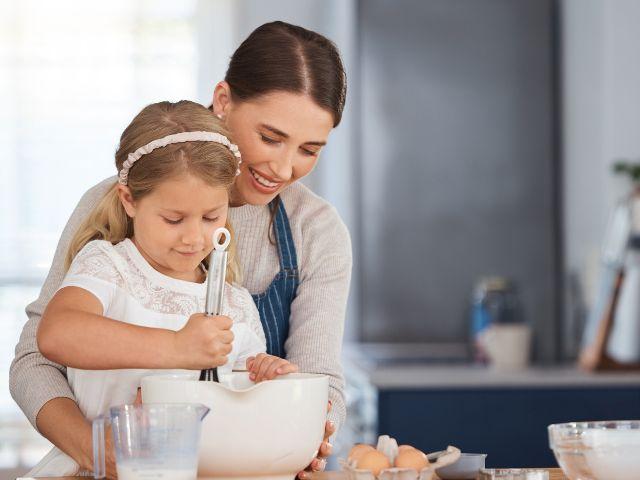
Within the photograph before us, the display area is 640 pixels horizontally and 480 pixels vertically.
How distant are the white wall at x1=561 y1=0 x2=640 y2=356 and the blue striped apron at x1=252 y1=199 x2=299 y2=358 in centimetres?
230

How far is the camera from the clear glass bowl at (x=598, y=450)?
3.89ft

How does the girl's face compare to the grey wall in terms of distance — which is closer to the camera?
the girl's face

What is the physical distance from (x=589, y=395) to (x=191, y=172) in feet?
6.92

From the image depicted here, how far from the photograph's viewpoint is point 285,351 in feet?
5.98

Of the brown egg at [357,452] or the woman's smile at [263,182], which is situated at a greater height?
the woman's smile at [263,182]

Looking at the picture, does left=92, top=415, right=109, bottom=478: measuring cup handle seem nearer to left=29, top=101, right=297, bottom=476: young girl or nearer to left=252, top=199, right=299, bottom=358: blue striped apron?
left=29, top=101, right=297, bottom=476: young girl

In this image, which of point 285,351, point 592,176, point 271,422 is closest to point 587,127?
point 592,176

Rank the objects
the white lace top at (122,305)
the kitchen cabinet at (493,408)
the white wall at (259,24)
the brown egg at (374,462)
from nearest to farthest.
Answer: the brown egg at (374,462), the white lace top at (122,305), the kitchen cabinet at (493,408), the white wall at (259,24)

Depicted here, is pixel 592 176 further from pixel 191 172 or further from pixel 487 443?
pixel 191 172

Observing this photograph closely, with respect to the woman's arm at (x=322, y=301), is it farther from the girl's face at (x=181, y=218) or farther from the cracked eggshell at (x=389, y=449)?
the cracked eggshell at (x=389, y=449)

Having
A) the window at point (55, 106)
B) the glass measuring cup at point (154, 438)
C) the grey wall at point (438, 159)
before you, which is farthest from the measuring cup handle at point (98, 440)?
the window at point (55, 106)

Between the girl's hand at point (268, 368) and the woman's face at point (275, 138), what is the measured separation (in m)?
0.44

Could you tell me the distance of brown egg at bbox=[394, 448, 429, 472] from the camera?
1211mm

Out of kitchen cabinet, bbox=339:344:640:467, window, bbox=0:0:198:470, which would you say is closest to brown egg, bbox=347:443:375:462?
kitchen cabinet, bbox=339:344:640:467
